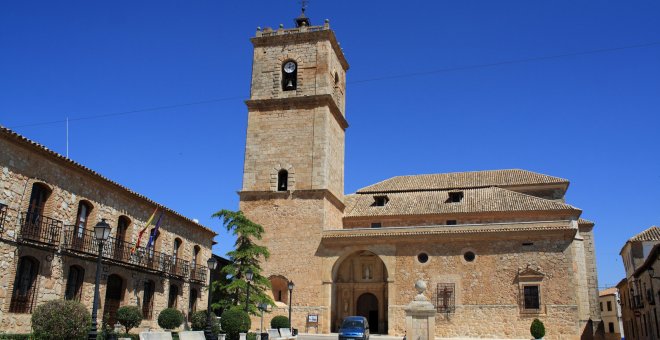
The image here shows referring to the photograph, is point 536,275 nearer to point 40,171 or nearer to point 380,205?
point 380,205

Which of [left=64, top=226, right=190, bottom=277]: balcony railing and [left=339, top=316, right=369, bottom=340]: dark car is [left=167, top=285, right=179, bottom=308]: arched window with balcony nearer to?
[left=64, top=226, right=190, bottom=277]: balcony railing

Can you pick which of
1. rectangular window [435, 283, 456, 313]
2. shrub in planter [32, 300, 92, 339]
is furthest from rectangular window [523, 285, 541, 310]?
shrub in planter [32, 300, 92, 339]

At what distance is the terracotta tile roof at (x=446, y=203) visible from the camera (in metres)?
33.2

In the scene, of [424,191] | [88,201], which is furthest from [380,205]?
[88,201]

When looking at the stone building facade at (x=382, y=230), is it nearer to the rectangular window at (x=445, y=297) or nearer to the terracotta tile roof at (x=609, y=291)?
the rectangular window at (x=445, y=297)

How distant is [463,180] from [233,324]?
22.5 m

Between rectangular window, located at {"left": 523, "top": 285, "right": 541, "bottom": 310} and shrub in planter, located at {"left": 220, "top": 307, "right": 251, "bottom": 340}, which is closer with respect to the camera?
shrub in planter, located at {"left": 220, "top": 307, "right": 251, "bottom": 340}

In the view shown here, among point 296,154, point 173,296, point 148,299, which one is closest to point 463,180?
point 296,154

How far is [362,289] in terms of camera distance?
32562 millimetres

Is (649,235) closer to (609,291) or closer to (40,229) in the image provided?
(609,291)

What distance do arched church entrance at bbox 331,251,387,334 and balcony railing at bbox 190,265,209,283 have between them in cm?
715

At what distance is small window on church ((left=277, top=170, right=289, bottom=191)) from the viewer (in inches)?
1328

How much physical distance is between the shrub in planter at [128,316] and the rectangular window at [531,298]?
18156 millimetres

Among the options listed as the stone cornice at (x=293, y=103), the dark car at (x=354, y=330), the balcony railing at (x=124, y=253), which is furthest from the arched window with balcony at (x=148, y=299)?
the stone cornice at (x=293, y=103)
